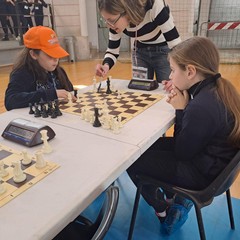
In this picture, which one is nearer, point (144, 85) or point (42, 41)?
point (42, 41)

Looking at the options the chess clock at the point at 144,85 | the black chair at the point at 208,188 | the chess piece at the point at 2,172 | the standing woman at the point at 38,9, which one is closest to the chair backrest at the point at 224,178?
the black chair at the point at 208,188

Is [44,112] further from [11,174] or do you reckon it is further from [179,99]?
[179,99]

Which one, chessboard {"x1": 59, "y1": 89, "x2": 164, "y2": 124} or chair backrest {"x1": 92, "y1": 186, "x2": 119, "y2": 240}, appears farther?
chessboard {"x1": 59, "y1": 89, "x2": 164, "y2": 124}

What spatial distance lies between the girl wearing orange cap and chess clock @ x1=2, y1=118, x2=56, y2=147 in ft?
1.35

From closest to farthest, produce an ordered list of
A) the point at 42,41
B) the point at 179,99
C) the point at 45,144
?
the point at 45,144 → the point at 179,99 → the point at 42,41

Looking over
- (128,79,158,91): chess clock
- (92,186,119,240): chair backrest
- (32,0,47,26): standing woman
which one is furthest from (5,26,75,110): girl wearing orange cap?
(32,0,47,26): standing woman

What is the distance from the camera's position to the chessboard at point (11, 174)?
2.35ft

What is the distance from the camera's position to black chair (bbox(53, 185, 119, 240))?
615 millimetres

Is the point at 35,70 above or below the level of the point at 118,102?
above

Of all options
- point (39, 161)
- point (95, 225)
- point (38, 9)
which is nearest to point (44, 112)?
point (39, 161)

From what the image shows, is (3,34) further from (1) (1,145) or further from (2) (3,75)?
(1) (1,145)

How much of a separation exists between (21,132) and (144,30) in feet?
3.77

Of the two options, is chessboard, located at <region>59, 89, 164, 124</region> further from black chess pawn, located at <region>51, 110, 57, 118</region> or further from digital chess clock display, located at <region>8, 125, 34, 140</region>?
digital chess clock display, located at <region>8, 125, 34, 140</region>

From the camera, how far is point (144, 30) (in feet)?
5.75
